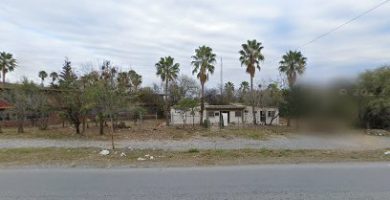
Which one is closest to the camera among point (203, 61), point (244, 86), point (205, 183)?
point (205, 183)

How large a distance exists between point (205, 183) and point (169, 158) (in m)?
6.84

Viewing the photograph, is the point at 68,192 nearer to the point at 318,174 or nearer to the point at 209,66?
the point at 318,174

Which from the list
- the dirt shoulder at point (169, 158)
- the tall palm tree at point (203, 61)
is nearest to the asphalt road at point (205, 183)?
the dirt shoulder at point (169, 158)

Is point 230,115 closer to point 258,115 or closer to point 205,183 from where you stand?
point 258,115

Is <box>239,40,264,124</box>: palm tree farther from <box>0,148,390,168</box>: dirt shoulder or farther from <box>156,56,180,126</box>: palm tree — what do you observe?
<box>0,148,390,168</box>: dirt shoulder

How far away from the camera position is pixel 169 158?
58.0 feet

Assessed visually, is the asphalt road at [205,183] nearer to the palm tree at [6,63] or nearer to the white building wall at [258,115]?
the white building wall at [258,115]

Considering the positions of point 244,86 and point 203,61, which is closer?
point 203,61

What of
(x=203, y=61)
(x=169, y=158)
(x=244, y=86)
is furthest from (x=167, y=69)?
(x=169, y=158)

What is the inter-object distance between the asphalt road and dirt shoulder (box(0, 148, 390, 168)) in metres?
1.74

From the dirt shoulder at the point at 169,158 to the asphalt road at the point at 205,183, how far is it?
174cm

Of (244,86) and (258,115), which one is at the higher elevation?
(244,86)

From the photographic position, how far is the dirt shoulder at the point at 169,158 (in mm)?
16250

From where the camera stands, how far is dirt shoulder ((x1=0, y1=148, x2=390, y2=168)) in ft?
53.3
